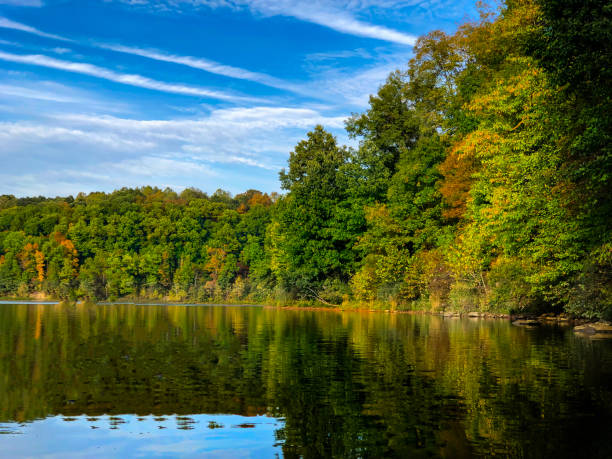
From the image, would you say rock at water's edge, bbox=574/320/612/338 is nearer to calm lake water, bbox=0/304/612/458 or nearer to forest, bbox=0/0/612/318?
forest, bbox=0/0/612/318

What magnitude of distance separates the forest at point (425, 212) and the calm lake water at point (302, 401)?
809cm

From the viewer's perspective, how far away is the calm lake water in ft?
30.0

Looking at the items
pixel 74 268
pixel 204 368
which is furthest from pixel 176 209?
pixel 204 368

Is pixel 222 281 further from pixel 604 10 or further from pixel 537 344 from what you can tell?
pixel 604 10

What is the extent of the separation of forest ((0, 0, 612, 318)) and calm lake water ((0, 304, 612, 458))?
8086 mm

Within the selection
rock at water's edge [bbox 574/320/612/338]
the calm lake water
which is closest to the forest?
rock at water's edge [bbox 574/320/612/338]

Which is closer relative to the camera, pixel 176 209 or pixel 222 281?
pixel 222 281

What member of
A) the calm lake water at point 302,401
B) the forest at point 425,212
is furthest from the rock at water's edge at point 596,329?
the calm lake water at point 302,401

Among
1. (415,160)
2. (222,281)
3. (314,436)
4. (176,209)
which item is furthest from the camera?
(176,209)

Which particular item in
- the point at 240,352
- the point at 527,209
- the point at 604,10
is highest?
the point at 604,10

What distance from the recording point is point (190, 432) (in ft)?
32.3

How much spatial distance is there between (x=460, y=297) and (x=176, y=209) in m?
81.9

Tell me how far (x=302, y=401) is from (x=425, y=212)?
1898 inches

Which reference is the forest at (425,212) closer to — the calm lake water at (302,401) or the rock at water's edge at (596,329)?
the rock at water's edge at (596,329)
